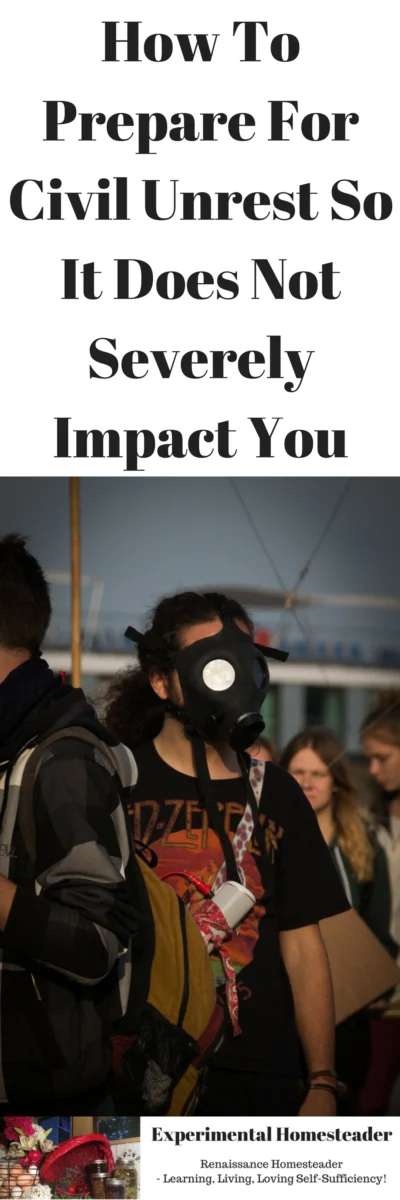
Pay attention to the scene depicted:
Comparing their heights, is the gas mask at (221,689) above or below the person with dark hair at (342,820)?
above

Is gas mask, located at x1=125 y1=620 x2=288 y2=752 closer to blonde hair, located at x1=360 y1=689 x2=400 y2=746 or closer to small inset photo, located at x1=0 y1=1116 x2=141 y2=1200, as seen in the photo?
small inset photo, located at x1=0 y1=1116 x2=141 y2=1200

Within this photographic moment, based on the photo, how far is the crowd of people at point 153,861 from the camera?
205cm

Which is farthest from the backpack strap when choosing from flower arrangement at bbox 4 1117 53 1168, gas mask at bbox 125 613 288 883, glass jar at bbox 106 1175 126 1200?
glass jar at bbox 106 1175 126 1200

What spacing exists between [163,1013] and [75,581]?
3.92 ft

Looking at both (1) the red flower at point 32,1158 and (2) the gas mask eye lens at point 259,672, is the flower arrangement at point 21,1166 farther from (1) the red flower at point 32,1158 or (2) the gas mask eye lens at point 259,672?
(2) the gas mask eye lens at point 259,672

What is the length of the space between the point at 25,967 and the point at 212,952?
0.60m

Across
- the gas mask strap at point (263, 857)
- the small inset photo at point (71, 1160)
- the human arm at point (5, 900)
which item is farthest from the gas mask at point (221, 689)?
the human arm at point (5, 900)

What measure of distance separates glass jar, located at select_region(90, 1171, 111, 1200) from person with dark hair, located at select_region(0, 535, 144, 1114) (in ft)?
1.48

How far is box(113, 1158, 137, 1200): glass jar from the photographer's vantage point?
2648 millimetres

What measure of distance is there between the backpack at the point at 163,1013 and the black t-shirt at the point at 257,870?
0.39 ft

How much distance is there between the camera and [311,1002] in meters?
2.79

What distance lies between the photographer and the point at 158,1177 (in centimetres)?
274
